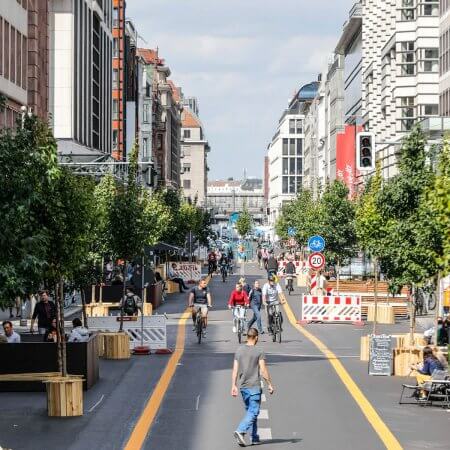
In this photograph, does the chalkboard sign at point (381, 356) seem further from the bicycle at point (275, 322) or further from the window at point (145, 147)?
the window at point (145, 147)

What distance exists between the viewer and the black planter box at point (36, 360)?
2588 centimetres

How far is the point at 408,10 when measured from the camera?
3521 inches

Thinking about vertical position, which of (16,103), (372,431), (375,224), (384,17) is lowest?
(372,431)

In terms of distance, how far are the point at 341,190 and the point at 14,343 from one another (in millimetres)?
45476

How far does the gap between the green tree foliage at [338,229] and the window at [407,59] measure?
2305cm

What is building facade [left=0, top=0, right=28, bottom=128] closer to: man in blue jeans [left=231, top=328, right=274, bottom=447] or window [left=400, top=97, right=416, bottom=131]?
window [left=400, top=97, right=416, bottom=131]

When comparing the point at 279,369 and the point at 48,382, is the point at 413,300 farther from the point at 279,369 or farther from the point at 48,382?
the point at 48,382

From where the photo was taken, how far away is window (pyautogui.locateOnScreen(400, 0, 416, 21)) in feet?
287

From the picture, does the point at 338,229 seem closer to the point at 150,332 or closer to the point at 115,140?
the point at 150,332

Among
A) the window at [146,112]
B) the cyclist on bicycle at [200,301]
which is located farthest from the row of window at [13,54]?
the window at [146,112]

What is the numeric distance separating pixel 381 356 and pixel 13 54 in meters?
32.9

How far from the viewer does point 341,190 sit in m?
70.2

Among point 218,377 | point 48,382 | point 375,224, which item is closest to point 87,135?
point 375,224

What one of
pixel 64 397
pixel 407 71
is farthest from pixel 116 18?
pixel 64 397
